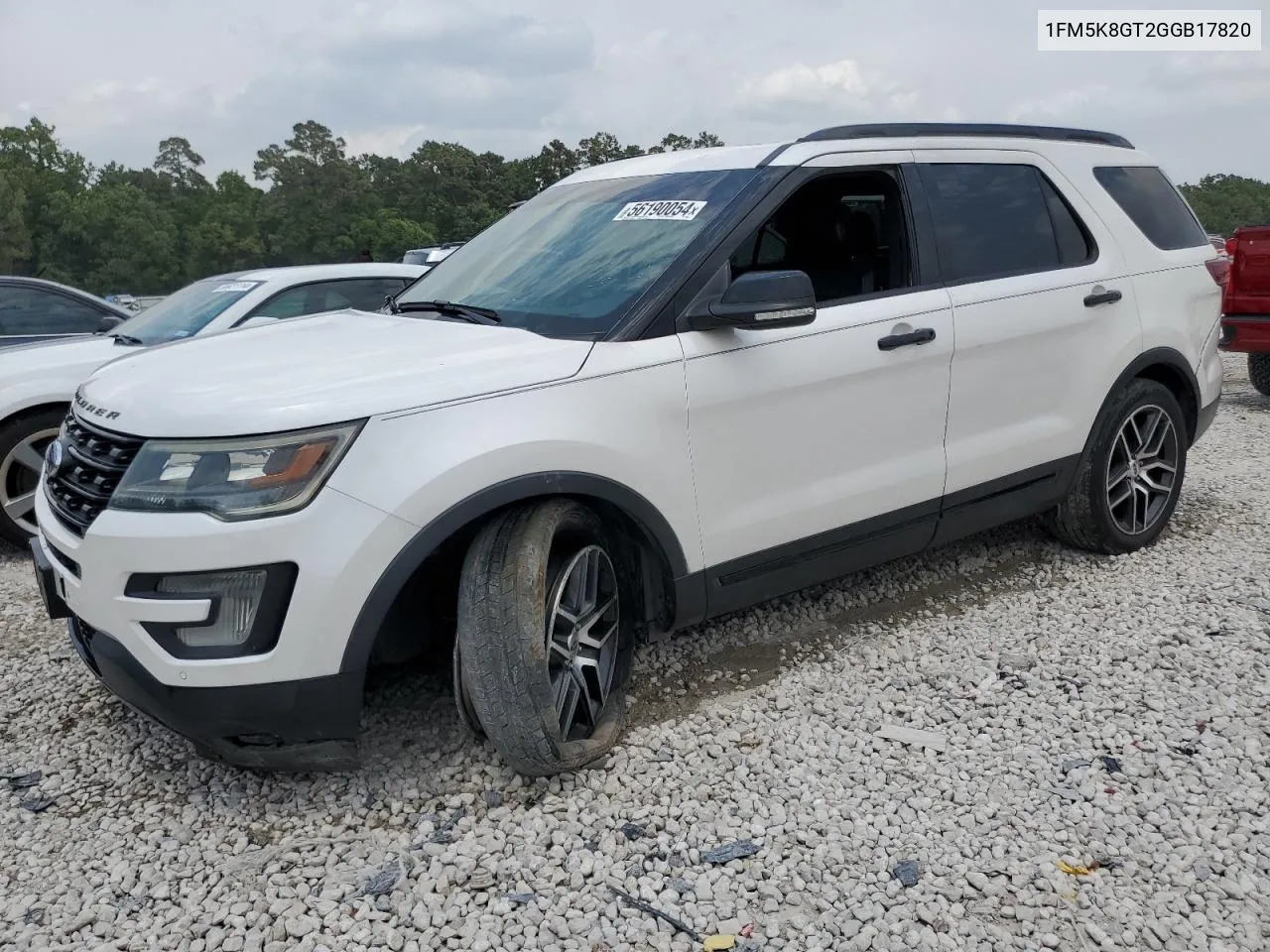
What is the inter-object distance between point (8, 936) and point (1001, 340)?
3635 mm

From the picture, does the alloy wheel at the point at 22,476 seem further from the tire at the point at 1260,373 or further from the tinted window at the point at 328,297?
the tire at the point at 1260,373

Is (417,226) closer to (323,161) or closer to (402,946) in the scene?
(323,161)

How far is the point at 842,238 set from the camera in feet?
12.7

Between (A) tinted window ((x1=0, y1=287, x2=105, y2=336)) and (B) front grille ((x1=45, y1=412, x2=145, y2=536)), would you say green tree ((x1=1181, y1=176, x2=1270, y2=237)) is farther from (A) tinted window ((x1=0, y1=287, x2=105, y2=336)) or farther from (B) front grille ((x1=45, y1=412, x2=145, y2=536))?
(B) front grille ((x1=45, y1=412, x2=145, y2=536))

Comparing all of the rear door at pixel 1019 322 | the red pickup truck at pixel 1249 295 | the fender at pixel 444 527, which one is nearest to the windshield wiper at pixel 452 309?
the fender at pixel 444 527

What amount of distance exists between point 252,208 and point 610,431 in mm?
73270

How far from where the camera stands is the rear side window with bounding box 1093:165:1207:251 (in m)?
4.51

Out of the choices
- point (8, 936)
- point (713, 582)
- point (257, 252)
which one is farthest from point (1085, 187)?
point (257, 252)

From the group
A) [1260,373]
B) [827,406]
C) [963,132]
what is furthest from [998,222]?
[1260,373]

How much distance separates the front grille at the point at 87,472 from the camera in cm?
268

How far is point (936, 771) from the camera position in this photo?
9.78 ft

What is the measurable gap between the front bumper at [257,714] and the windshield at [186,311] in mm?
3686

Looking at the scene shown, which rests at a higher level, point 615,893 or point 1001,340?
point 1001,340

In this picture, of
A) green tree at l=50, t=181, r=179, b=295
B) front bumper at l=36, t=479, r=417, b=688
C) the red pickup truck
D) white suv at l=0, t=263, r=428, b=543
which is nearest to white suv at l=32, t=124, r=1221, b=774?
front bumper at l=36, t=479, r=417, b=688
